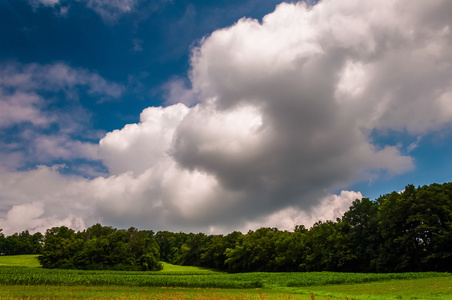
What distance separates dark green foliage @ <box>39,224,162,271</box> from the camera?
328 feet

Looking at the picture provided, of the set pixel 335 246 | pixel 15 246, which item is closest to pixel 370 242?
pixel 335 246

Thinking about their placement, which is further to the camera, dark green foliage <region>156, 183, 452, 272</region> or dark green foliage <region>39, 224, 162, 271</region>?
dark green foliage <region>39, 224, 162, 271</region>

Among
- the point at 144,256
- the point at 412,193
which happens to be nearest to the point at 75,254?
the point at 144,256

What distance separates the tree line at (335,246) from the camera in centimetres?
5450

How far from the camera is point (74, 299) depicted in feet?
88.7

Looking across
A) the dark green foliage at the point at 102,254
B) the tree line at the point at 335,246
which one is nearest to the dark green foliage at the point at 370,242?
the tree line at the point at 335,246

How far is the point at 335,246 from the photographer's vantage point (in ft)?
243

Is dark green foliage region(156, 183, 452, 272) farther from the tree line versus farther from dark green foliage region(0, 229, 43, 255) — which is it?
dark green foliage region(0, 229, 43, 255)

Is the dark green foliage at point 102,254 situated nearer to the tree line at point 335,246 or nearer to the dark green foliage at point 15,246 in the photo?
the tree line at point 335,246

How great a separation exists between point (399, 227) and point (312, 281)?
24.3m

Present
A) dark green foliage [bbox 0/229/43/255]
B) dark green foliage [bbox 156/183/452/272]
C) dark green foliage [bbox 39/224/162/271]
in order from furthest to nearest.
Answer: dark green foliage [bbox 0/229/43/255], dark green foliage [bbox 39/224/162/271], dark green foliage [bbox 156/183/452/272]

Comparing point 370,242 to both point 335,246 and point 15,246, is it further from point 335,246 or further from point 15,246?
point 15,246

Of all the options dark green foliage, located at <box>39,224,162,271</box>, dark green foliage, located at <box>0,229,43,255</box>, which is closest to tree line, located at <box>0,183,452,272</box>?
dark green foliage, located at <box>39,224,162,271</box>

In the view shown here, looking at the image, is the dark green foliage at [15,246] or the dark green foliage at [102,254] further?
the dark green foliage at [15,246]
